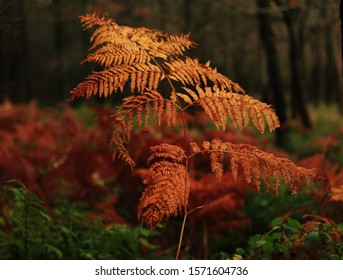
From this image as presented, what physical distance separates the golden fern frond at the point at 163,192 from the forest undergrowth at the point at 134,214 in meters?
0.29

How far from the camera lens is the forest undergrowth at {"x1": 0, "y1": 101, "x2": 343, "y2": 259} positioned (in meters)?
2.97

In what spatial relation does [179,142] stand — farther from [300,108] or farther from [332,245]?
[300,108]

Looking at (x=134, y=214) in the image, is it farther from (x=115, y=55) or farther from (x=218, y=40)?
(x=218, y=40)

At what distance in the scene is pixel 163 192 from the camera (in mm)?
2338

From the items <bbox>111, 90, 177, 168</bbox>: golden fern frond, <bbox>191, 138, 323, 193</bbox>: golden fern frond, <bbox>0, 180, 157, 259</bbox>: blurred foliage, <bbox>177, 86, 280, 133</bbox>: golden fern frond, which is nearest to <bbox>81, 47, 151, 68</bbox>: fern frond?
<bbox>111, 90, 177, 168</bbox>: golden fern frond

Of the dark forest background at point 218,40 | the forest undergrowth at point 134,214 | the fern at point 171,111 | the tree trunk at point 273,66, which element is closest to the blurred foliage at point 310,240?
the forest undergrowth at point 134,214

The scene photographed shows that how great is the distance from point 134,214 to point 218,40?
27748mm

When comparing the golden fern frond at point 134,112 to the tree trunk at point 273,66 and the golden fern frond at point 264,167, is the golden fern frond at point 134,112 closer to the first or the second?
the golden fern frond at point 264,167

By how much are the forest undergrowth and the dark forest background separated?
1.17m

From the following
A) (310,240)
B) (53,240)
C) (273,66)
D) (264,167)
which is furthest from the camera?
(273,66)

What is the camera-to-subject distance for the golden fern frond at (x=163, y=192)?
2.29m

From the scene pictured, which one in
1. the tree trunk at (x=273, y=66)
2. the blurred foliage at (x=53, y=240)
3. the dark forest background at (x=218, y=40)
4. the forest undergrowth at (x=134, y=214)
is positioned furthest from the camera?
the dark forest background at (x=218, y=40)

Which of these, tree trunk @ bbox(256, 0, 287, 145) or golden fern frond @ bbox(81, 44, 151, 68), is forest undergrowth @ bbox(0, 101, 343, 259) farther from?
tree trunk @ bbox(256, 0, 287, 145)

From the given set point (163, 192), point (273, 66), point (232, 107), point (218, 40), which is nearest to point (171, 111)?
point (232, 107)
